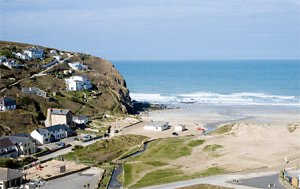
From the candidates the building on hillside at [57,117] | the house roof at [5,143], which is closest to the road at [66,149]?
the house roof at [5,143]

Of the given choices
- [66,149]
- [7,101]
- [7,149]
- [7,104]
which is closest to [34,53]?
[7,101]

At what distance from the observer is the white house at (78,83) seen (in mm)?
86188

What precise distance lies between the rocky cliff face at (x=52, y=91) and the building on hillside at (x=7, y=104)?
47.5 inches

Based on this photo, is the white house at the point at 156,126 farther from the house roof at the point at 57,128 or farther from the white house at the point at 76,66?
the white house at the point at 76,66

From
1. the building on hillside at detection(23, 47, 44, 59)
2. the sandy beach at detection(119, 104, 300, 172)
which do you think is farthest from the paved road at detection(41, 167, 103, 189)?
the building on hillside at detection(23, 47, 44, 59)

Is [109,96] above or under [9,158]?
above

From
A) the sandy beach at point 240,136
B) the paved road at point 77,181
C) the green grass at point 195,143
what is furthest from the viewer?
the green grass at point 195,143

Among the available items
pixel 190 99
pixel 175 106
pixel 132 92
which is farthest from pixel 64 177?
pixel 132 92

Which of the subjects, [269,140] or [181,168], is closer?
[181,168]

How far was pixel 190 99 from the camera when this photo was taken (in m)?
117

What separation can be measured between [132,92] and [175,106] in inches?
1460

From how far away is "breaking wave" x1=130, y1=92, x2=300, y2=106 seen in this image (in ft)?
359

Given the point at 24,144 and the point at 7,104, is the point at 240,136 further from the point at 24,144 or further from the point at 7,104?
the point at 7,104

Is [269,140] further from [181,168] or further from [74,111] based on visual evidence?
[74,111]
